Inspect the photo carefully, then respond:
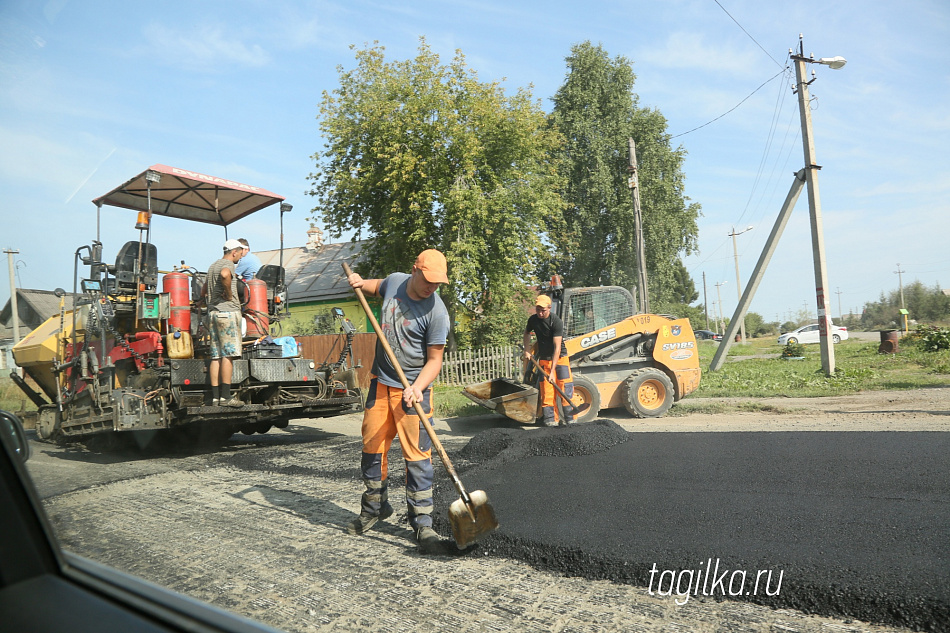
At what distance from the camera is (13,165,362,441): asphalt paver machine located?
6645 millimetres

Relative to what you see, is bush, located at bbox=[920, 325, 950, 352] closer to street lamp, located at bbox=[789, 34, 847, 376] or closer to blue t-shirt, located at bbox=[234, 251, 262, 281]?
street lamp, located at bbox=[789, 34, 847, 376]

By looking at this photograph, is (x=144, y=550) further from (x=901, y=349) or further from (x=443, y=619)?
(x=901, y=349)

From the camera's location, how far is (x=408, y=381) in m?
3.85

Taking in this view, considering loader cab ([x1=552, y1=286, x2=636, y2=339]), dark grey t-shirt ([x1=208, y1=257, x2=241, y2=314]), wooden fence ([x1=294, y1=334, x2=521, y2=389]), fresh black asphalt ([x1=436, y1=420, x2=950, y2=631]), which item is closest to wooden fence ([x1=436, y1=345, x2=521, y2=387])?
wooden fence ([x1=294, y1=334, x2=521, y2=389])

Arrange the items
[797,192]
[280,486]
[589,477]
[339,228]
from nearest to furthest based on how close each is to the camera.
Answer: [589,477]
[280,486]
[797,192]
[339,228]

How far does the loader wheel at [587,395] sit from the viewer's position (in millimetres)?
8656

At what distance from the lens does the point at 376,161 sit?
65.1ft

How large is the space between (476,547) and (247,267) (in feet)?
16.8

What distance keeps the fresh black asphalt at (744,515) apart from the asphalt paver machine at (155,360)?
2.65 metres

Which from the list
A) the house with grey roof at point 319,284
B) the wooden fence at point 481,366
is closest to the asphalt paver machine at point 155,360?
the wooden fence at point 481,366

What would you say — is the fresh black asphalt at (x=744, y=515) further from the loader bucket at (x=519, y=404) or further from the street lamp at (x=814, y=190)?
the street lamp at (x=814, y=190)

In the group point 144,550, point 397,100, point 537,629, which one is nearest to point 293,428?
point 144,550

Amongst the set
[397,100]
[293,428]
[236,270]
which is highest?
[397,100]

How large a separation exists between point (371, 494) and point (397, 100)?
18.1 metres
